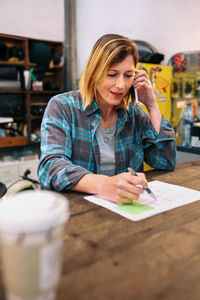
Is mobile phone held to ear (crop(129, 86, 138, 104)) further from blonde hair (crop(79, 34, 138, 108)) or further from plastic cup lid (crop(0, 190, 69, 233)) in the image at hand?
plastic cup lid (crop(0, 190, 69, 233))

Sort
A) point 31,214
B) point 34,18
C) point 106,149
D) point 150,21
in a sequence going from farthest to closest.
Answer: point 34,18, point 150,21, point 106,149, point 31,214

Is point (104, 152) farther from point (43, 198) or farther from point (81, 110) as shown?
point (43, 198)

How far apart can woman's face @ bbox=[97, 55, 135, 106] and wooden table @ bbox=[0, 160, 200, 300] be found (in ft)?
2.15

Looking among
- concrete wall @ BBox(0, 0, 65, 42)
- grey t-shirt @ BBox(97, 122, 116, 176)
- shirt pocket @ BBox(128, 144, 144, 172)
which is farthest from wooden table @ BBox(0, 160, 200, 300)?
concrete wall @ BBox(0, 0, 65, 42)

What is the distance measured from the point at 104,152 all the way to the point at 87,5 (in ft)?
11.1

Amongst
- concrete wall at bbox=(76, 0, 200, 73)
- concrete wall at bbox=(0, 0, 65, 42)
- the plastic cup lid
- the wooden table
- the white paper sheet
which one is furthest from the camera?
concrete wall at bbox=(0, 0, 65, 42)

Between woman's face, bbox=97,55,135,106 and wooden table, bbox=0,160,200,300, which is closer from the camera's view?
wooden table, bbox=0,160,200,300

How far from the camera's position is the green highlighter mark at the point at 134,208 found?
0.80 meters

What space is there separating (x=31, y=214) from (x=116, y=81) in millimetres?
1029

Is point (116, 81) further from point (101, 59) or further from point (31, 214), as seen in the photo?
point (31, 214)

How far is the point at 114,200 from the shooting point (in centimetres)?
89

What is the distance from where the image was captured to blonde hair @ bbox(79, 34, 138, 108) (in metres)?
1.24

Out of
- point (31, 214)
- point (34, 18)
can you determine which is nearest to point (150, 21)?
point (34, 18)

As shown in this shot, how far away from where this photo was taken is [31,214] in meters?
0.35
